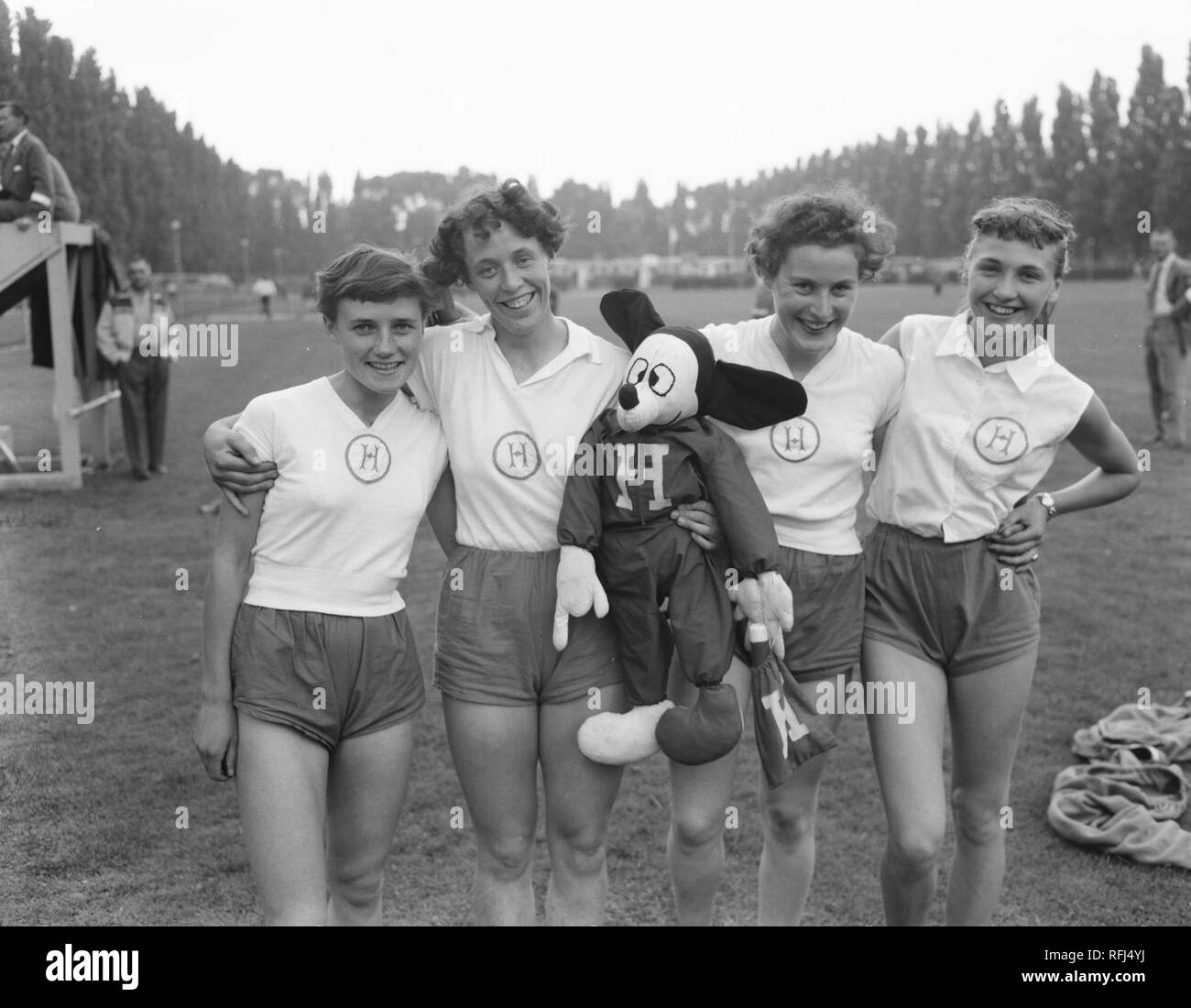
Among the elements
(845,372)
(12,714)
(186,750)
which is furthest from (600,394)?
(12,714)

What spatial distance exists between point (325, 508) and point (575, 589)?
2.06 ft

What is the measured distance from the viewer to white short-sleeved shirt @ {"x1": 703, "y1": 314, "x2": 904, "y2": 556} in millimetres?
2977

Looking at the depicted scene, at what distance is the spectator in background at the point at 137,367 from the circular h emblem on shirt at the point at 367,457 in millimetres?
8408

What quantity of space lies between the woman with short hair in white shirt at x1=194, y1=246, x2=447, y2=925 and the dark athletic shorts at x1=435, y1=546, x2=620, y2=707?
0.13 meters

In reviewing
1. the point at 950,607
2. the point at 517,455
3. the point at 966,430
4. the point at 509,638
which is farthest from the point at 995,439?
the point at 509,638

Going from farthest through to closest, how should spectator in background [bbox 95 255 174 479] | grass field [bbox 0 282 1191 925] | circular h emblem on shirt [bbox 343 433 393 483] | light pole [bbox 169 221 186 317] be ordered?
light pole [bbox 169 221 186 317]
spectator in background [bbox 95 255 174 479]
grass field [bbox 0 282 1191 925]
circular h emblem on shirt [bbox 343 433 393 483]

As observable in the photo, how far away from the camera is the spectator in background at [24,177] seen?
7973 millimetres

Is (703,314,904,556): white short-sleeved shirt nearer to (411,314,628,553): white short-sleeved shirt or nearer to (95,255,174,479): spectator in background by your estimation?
(411,314,628,553): white short-sleeved shirt

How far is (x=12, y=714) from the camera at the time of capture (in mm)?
5230

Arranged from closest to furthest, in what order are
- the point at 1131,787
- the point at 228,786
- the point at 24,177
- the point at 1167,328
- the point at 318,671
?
the point at 318,671 < the point at 1131,787 < the point at 228,786 < the point at 24,177 < the point at 1167,328

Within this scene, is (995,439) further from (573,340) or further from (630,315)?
(573,340)

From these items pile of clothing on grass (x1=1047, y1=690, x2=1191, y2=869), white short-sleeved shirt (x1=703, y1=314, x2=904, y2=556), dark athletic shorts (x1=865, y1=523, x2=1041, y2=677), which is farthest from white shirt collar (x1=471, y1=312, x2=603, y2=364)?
pile of clothing on grass (x1=1047, y1=690, x2=1191, y2=869)

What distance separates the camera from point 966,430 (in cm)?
304

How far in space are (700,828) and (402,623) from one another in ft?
3.06
